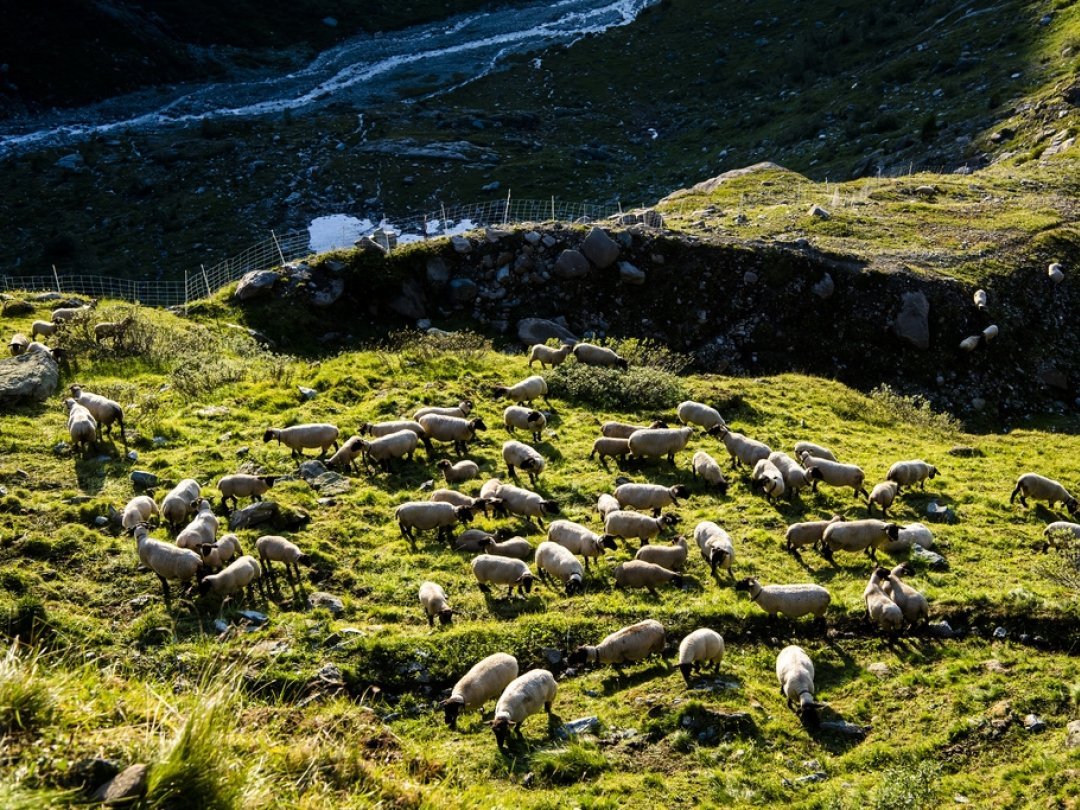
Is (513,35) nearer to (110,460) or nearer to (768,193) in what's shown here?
(768,193)

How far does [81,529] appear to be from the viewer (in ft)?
48.5

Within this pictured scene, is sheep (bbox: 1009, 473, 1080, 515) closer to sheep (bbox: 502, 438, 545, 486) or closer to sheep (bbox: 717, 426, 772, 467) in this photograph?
sheep (bbox: 717, 426, 772, 467)

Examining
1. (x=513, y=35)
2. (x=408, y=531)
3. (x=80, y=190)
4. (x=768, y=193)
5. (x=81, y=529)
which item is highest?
(x=513, y=35)

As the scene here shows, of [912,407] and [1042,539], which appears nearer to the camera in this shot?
[1042,539]

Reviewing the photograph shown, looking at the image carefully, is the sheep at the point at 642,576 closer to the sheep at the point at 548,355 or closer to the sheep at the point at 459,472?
the sheep at the point at 459,472

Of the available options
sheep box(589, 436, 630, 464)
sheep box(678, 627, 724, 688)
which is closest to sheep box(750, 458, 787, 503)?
sheep box(589, 436, 630, 464)

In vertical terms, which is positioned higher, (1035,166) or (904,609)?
(1035,166)

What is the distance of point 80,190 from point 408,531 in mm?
56464

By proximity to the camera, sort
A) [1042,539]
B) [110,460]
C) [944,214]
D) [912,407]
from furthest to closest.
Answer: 1. [944,214]
2. [912,407]
3. [110,460]
4. [1042,539]

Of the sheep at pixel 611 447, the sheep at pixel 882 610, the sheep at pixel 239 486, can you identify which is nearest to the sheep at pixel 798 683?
the sheep at pixel 882 610

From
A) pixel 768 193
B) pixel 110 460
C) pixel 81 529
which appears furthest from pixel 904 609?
pixel 768 193

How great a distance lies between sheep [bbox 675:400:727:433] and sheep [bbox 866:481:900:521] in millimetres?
4311

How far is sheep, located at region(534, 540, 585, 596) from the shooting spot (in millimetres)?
13961

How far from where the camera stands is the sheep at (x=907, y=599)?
13203mm
